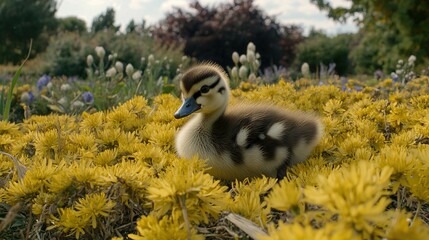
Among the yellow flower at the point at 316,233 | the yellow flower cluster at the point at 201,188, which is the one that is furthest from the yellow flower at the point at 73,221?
the yellow flower at the point at 316,233

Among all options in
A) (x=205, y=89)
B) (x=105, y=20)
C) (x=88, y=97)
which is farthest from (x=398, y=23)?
(x=105, y=20)

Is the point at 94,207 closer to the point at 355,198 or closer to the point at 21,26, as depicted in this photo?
the point at 355,198

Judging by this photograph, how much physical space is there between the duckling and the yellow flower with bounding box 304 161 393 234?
100 centimetres

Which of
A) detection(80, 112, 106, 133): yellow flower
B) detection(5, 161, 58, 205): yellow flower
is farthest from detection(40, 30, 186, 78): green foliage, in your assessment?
detection(5, 161, 58, 205): yellow flower

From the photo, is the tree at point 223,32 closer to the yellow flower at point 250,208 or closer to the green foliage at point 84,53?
the green foliage at point 84,53

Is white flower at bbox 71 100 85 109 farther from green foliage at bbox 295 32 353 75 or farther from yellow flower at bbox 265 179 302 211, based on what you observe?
green foliage at bbox 295 32 353 75

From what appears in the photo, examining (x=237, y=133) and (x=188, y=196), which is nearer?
(x=188, y=196)

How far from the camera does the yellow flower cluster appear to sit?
32.4 inches

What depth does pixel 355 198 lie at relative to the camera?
31.3 inches

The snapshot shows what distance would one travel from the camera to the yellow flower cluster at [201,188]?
82 centimetres

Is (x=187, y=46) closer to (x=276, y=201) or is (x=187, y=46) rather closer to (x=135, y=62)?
(x=135, y=62)

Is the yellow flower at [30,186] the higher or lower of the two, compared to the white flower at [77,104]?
higher

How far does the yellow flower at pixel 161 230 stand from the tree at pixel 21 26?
1262 inches

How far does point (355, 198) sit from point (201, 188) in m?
0.41
